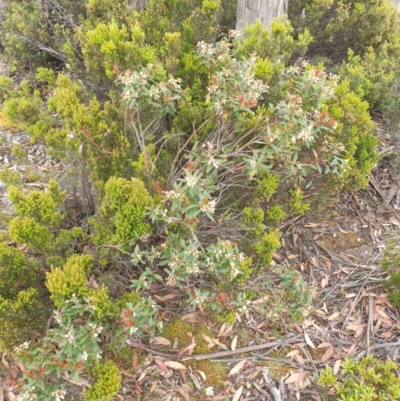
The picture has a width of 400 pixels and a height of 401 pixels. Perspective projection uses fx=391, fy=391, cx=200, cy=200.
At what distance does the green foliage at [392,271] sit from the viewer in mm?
3289

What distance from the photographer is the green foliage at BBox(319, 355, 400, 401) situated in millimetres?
2588

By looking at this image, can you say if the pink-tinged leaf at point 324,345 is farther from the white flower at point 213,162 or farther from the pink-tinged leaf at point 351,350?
the white flower at point 213,162

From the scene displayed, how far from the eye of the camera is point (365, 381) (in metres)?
2.77

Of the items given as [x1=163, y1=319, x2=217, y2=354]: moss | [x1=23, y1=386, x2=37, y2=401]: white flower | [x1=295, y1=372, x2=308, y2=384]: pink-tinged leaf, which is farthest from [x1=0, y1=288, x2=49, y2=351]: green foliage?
[x1=295, y1=372, x2=308, y2=384]: pink-tinged leaf

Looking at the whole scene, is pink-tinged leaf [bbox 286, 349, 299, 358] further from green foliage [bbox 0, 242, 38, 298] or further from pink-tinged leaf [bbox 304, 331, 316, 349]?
green foliage [bbox 0, 242, 38, 298]

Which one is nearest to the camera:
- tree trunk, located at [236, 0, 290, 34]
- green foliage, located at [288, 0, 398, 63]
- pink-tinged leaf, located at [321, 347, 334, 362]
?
pink-tinged leaf, located at [321, 347, 334, 362]

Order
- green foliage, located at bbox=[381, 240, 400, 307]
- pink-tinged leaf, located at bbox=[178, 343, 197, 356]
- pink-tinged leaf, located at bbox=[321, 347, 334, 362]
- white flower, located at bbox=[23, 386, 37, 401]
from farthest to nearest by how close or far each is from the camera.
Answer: green foliage, located at bbox=[381, 240, 400, 307], pink-tinged leaf, located at bbox=[321, 347, 334, 362], pink-tinged leaf, located at bbox=[178, 343, 197, 356], white flower, located at bbox=[23, 386, 37, 401]

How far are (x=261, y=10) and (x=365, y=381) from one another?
330 centimetres

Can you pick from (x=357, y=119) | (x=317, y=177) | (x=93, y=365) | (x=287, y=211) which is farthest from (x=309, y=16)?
(x=93, y=365)

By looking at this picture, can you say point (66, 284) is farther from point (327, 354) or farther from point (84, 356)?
point (327, 354)

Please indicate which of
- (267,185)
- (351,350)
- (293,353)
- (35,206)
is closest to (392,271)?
(351,350)

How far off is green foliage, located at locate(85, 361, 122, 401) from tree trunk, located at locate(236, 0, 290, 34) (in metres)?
3.29

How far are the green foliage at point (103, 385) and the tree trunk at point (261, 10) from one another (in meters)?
3.29

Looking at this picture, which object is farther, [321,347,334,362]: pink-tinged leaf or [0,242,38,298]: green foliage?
[321,347,334,362]: pink-tinged leaf
